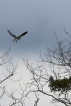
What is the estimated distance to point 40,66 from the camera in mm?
7320

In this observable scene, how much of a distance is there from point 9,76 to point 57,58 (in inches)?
78.2

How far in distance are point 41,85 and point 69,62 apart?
1.17 m

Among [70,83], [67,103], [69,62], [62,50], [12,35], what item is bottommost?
[67,103]

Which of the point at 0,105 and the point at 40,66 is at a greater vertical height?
the point at 40,66

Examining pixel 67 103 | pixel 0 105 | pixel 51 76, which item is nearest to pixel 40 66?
pixel 51 76

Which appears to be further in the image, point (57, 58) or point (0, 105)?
point (0, 105)

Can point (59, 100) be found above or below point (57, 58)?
below

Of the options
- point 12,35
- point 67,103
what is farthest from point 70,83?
point 12,35

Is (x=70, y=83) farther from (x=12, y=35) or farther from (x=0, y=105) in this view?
(x=12, y=35)

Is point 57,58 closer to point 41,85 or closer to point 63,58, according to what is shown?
point 63,58

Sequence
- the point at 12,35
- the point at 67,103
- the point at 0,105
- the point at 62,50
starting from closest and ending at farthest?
the point at 67,103 → the point at 62,50 → the point at 0,105 → the point at 12,35

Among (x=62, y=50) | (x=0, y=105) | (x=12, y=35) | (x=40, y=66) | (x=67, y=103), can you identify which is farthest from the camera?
(x=12, y=35)

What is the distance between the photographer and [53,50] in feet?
23.1

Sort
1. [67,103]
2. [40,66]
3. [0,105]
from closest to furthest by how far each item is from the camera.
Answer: [67,103] → [40,66] → [0,105]
